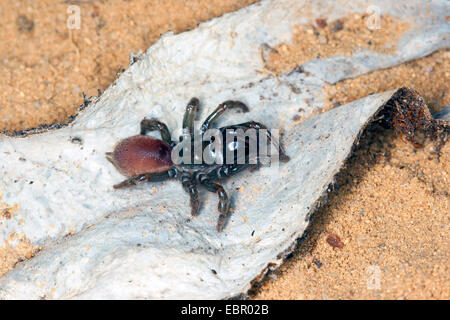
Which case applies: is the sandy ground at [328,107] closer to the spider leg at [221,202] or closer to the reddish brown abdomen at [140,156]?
the spider leg at [221,202]

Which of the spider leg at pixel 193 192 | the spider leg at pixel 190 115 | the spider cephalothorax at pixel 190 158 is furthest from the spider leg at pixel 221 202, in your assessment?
the spider leg at pixel 190 115

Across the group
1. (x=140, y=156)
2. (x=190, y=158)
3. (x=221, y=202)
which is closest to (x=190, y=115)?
(x=190, y=158)

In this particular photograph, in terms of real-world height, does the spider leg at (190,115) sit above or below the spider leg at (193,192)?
above

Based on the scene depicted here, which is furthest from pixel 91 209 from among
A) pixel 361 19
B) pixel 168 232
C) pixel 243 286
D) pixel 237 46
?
pixel 361 19

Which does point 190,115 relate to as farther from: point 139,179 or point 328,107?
point 328,107

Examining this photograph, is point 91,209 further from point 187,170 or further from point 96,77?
point 96,77

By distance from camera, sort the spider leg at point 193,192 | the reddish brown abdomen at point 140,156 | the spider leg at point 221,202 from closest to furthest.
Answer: the spider leg at point 221,202 → the spider leg at point 193,192 → the reddish brown abdomen at point 140,156

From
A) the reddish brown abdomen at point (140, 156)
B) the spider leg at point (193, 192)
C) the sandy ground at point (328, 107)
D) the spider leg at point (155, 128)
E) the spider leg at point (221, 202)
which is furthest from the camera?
the spider leg at point (155, 128)
